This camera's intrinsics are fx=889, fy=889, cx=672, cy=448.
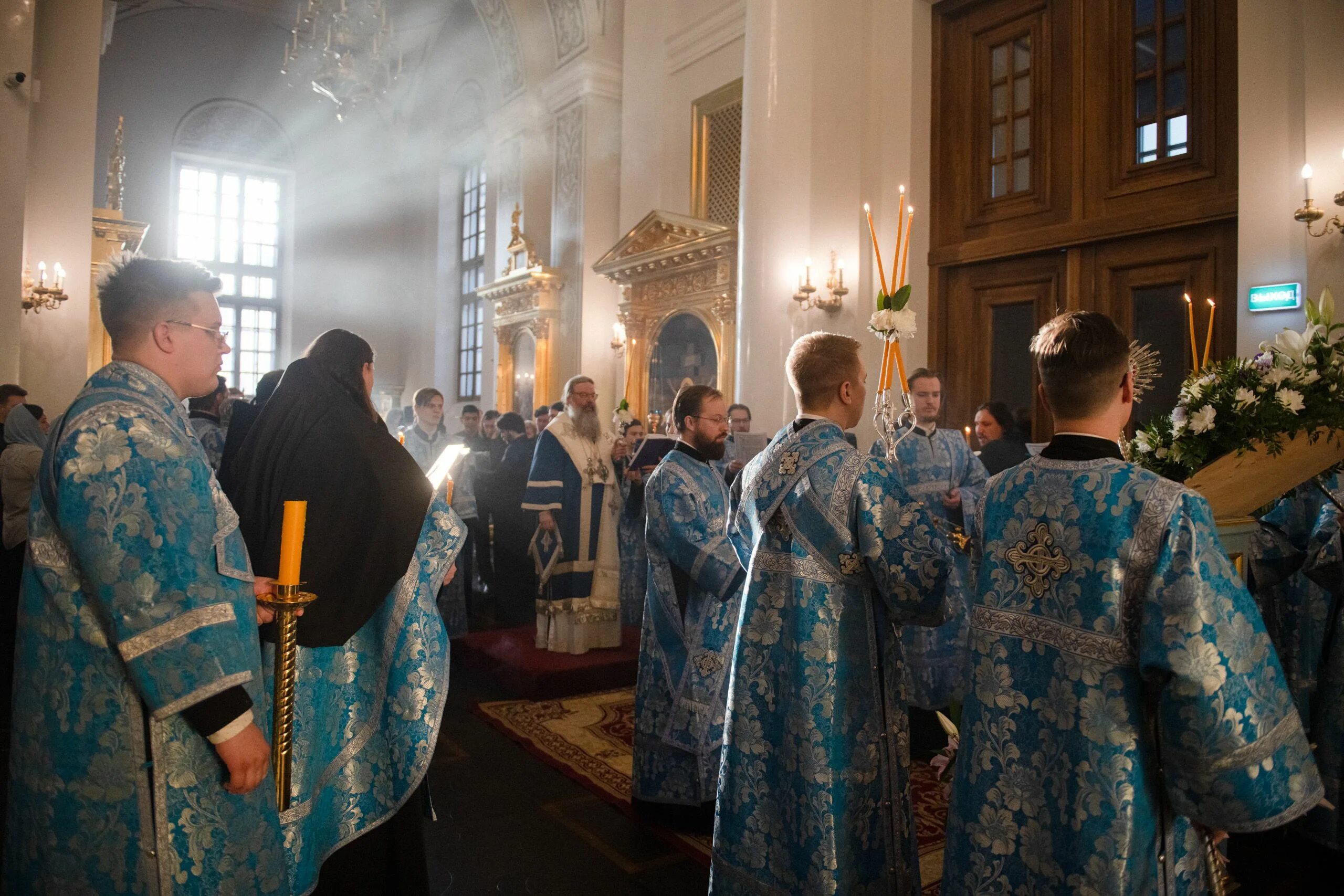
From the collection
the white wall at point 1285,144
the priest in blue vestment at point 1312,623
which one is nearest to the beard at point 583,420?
the priest in blue vestment at point 1312,623

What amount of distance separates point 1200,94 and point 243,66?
16.6 meters

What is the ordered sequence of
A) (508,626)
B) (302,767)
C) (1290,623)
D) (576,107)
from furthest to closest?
(576,107)
(508,626)
(1290,623)
(302,767)

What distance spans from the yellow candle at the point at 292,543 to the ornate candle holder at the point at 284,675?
0.7 inches

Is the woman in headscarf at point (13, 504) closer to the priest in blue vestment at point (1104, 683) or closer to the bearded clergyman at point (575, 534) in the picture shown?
the bearded clergyman at point (575, 534)

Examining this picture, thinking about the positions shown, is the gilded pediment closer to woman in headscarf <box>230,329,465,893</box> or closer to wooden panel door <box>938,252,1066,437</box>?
wooden panel door <box>938,252,1066,437</box>

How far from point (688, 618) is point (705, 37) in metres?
8.87

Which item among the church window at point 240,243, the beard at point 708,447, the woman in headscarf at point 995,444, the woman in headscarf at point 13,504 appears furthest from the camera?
the church window at point 240,243

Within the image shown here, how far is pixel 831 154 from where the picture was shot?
25.5 ft

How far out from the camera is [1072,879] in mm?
1643

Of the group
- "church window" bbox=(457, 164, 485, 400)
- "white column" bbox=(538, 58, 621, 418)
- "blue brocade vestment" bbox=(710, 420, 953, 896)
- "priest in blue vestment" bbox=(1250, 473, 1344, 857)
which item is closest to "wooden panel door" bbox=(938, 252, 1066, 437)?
"priest in blue vestment" bbox=(1250, 473, 1344, 857)

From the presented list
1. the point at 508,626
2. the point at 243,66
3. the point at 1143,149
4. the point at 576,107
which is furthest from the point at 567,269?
the point at 243,66

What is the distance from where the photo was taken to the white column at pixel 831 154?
25.3 ft

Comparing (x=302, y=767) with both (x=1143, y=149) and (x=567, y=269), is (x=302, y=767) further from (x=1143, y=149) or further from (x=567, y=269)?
(x=567, y=269)

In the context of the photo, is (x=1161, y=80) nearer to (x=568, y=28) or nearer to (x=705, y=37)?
(x=705, y=37)
